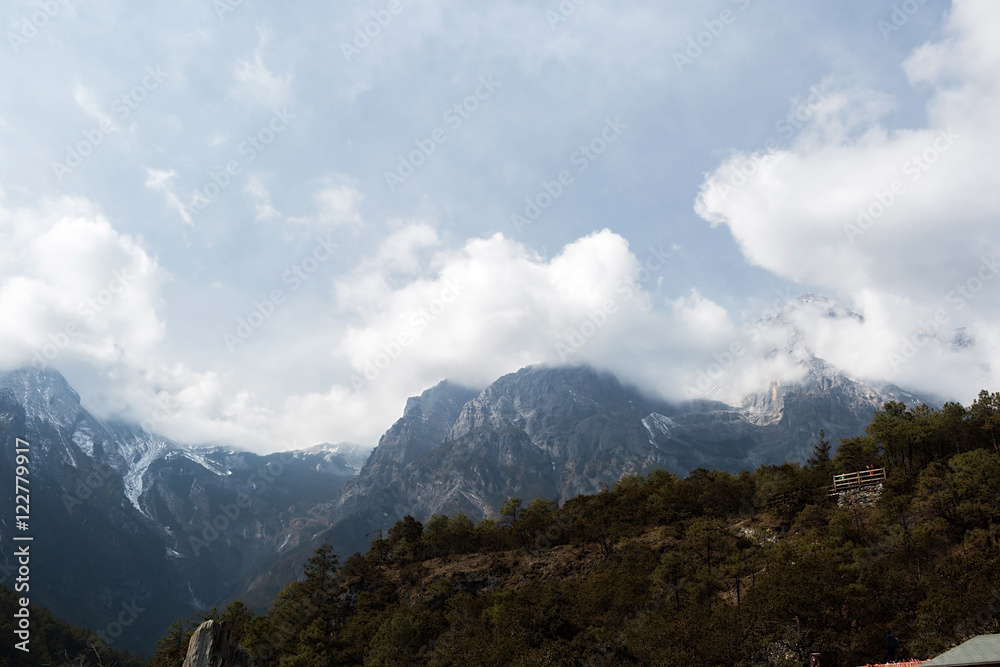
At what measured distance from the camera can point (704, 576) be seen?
161 feet

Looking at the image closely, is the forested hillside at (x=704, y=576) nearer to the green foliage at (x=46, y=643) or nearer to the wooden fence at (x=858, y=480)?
the wooden fence at (x=858, y=480)

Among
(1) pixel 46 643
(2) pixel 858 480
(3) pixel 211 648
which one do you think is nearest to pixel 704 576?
(2) pixel 858 480

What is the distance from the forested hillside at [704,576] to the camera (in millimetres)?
33594

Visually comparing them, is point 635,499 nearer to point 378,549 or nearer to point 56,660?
point 378,549

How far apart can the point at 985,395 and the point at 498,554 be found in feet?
217

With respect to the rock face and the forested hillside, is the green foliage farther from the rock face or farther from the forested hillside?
the rock face

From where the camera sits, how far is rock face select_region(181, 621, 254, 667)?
1174 inches

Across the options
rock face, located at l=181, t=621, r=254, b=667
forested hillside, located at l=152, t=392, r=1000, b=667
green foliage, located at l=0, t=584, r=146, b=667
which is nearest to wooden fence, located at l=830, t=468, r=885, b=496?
forested hillside, located at l=152, t=392, r=1000, b=667

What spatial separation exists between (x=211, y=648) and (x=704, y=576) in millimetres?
39073

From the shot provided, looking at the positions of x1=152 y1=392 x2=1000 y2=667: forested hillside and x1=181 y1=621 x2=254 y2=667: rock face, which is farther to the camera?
x1=152 y1=392 x2=1000 y2=667: forested hillside

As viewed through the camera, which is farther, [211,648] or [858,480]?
[858,480]

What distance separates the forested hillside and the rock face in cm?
1820

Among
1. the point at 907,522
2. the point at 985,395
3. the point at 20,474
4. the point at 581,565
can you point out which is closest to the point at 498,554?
the point at 581,565

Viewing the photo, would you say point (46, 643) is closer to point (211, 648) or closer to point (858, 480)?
point (211, 648)
